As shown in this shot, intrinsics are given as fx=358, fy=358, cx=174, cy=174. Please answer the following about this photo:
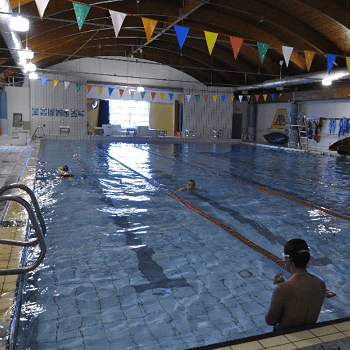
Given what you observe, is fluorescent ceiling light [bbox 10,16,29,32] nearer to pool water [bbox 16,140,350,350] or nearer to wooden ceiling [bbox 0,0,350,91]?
wooden ceiling [bbox 0,0,350,91]

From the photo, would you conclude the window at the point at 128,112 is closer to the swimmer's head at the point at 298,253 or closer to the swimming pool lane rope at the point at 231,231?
the swimming pool lane rope at the point at 231,231

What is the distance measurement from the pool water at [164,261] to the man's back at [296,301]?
653 millimetres

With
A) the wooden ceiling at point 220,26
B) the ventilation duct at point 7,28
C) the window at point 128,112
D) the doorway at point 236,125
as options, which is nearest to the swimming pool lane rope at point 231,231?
the wooden ceiling at point 220,26

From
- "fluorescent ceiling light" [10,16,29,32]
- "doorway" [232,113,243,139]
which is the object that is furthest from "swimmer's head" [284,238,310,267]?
"doorway" [232,113,243,139]

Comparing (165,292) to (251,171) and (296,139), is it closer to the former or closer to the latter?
(251,171)

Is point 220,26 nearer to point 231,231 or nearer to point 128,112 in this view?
point 231,231

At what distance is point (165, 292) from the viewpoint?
9.94 feet

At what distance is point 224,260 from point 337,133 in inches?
584

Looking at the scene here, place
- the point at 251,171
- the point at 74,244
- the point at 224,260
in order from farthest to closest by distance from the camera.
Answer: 1. the point at 251,171
2. the point at 74,244
3. the point at 224,260

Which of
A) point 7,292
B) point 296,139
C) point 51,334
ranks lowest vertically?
point 51,334

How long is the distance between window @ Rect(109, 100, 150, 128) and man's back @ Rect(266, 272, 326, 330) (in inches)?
922

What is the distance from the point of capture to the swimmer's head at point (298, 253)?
1920 mm

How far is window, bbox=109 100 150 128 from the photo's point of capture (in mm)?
24531

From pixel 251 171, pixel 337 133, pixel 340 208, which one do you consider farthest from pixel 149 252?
pixel 337 133
